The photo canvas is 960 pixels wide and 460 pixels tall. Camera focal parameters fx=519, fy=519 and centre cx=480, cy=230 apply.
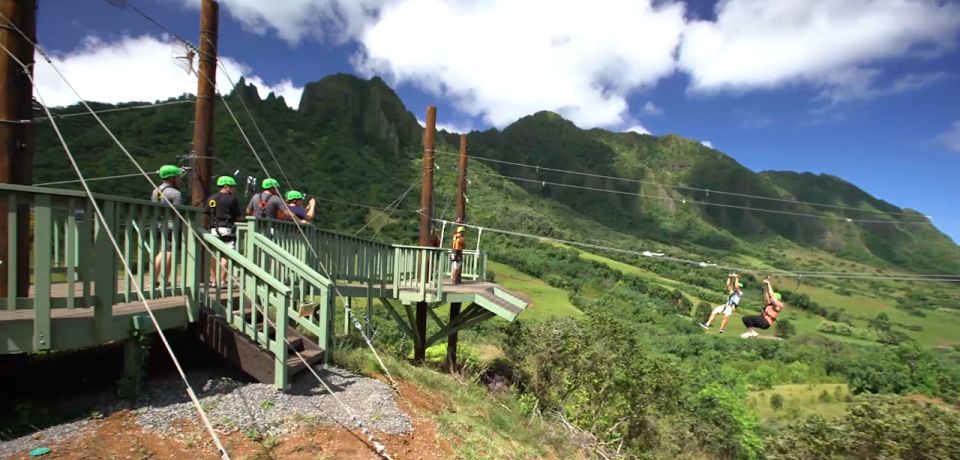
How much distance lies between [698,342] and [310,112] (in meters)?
85.1

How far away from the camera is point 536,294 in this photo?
2379 inches

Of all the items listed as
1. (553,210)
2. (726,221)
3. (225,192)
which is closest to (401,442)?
(225,192)

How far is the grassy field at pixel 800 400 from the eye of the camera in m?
45.0

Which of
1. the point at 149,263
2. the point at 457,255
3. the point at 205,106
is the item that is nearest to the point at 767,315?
the point at 457,255

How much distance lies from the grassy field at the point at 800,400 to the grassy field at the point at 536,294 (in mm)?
18167

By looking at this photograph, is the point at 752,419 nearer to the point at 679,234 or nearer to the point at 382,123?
the point at 382,123

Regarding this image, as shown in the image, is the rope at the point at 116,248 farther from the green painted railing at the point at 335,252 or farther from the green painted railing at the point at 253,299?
the green painted railing at the point at 335,252

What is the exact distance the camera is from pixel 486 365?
16.1 meters

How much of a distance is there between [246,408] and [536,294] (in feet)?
186

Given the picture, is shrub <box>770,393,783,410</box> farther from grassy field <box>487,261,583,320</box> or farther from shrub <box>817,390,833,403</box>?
grassy field <box>487,261,583,320</box>

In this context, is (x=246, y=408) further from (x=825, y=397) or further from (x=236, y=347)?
(x=825, y=397)

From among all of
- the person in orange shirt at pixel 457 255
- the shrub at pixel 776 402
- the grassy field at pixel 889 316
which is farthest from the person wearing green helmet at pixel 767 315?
the grassy field at pixel 889 316

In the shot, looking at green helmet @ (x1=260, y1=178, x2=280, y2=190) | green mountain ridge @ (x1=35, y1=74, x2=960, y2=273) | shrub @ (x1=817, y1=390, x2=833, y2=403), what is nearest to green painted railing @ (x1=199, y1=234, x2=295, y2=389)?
green helmet @ (x1=260, y1=178, x2=280, y2=190)

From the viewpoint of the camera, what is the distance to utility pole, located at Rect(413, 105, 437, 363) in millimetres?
14312
